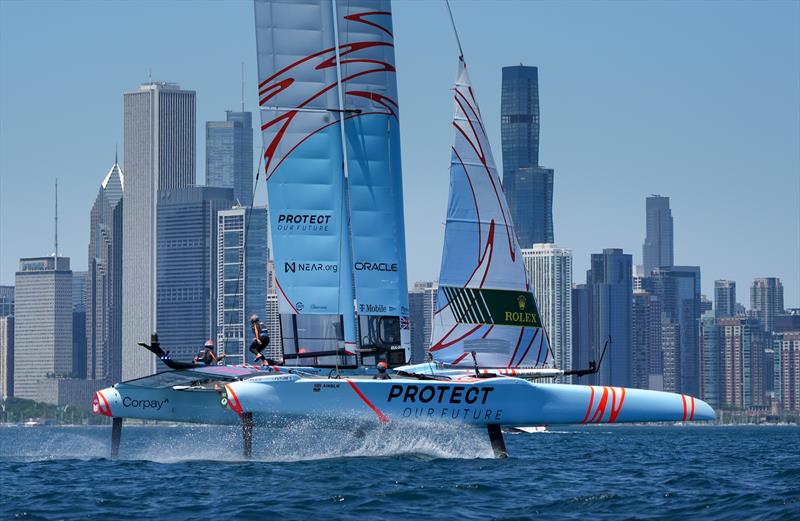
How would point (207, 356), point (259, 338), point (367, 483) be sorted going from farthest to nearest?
point (207, 356), point (259, 338), point (367, 483)

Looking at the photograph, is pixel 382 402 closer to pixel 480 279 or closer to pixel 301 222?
pixel 301 222

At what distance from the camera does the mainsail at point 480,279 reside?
36594 mm

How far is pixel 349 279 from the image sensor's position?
34.9 meters

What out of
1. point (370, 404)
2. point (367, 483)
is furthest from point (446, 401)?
point (367, 483)

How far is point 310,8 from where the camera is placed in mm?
34844

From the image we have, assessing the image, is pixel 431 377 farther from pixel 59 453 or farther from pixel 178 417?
pixel 59 453

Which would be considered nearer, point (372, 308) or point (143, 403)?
point (143, 403)

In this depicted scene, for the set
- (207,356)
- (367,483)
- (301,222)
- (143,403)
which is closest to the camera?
(367,483)

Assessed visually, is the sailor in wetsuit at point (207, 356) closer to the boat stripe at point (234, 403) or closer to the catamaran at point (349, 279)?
→ the catamaran at point (349, 279)

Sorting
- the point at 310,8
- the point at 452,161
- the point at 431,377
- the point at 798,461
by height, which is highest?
the point at 310,8

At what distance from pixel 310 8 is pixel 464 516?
1454 centimetres

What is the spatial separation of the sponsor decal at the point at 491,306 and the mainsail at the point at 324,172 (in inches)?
73.8

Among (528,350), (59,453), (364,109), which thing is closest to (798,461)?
(528,350)

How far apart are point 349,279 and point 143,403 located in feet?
17.2
